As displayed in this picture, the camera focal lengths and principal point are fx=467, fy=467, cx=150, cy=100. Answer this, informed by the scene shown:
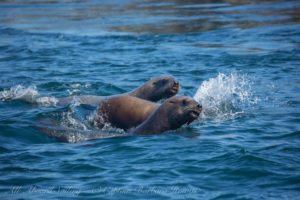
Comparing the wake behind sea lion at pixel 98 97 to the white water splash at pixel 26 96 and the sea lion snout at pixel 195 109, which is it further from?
the sea lion snout at pixel 195 109

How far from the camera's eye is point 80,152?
6.54 meters

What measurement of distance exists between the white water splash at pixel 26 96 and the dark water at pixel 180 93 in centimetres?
4

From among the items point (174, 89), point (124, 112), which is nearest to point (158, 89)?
point (174, 89)

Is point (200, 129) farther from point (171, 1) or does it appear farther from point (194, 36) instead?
point (171, 1)

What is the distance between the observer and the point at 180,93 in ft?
33.7

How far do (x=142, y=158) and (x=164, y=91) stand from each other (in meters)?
2.80

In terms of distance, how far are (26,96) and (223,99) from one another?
4.14 m

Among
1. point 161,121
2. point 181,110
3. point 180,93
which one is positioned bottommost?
point 180,93

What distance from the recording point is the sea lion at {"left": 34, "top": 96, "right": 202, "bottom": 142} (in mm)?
7109

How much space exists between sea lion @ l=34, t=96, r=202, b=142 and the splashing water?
1.17 metres

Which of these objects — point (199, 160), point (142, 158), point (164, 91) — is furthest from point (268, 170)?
point (164, 91)

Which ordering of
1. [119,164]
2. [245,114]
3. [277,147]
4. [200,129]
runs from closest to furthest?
1. [119,164]
2. [277,147]
3. [200,129]
4. [245,114]

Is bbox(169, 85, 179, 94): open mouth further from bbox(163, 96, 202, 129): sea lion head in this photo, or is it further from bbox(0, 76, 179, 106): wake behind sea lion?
bbox(163, 96, 202, 129): sea lion head

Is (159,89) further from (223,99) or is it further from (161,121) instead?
(161,121)
